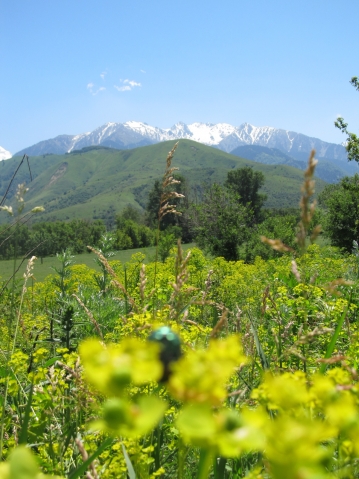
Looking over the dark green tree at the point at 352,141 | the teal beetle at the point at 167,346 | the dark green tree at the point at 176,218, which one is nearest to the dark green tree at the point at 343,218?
the dark green tree at the point at 352,141

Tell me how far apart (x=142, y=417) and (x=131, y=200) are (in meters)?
200

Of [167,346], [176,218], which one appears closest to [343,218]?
[176,218]

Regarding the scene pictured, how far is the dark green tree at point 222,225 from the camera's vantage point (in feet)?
75.7

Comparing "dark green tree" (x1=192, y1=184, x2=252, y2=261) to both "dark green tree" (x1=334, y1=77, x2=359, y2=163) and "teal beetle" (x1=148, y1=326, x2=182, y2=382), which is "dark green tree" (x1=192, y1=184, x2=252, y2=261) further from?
"teal beetle" (x1=148, y1=326, x2=182, y2=382)

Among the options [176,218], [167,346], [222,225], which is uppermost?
[167,346]

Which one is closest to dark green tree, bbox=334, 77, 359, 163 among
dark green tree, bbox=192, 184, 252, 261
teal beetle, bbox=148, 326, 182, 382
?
dark green tree, bbox=192, 184, 252, 261

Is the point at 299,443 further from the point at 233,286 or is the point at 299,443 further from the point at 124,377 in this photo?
the point at 233,286

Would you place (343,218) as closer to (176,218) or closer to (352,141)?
(352,141)

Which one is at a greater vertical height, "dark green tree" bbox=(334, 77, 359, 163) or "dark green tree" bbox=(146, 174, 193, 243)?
"dark green tree" bbox=(334, 77, 359, 163)

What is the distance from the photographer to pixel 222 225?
2386 centimetres

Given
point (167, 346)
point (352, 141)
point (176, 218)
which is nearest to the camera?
point (167, 346)

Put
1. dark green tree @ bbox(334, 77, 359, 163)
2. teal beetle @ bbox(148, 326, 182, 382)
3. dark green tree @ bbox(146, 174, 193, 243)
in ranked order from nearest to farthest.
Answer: teal beetle @ bbox(148, 326, 182, 382), dark green tree @ bbox(334, 77, 359, 163), dark green tree @ bbox(146, 174, 193, 243)

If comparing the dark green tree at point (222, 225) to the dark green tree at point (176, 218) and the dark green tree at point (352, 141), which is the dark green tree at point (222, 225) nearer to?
the dark green tree at point (352, 141)

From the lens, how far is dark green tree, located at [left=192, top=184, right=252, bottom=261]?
23078 mm
